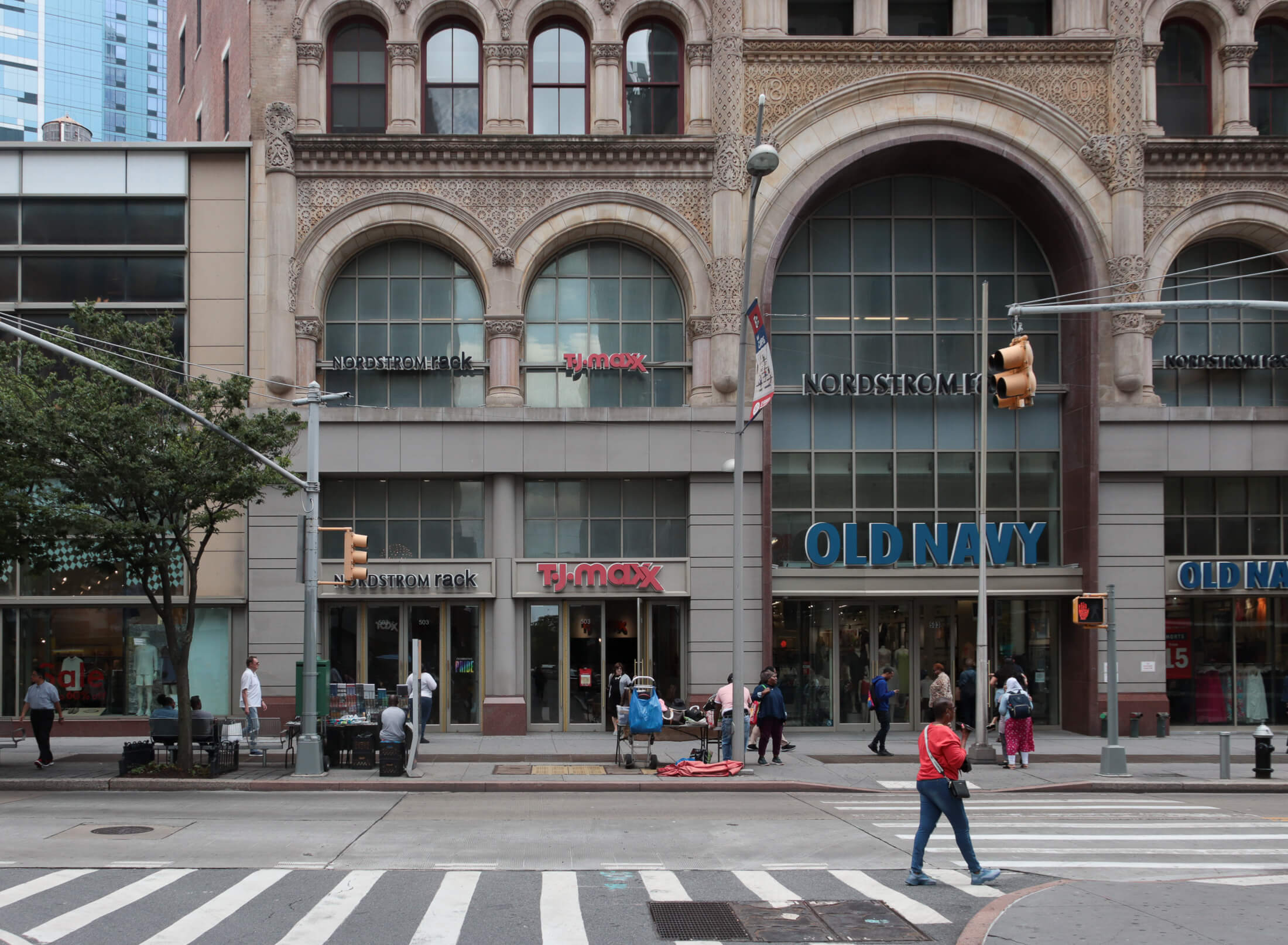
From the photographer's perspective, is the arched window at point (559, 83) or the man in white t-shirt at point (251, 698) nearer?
the man in white t-shirt at point (251, 698)

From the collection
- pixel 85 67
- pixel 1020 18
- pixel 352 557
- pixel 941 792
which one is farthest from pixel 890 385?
pixel 85 67

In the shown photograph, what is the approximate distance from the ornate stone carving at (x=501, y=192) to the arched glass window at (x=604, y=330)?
4.65ft

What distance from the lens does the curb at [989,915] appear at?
9289 millimetres

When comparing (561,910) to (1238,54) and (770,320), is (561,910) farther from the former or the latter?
(1238,54)

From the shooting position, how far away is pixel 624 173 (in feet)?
90.0

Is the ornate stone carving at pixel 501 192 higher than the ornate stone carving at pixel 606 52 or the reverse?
the reverse

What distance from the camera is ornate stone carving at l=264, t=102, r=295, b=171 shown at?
2689 cm

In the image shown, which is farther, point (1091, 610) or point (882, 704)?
point (882, 704)

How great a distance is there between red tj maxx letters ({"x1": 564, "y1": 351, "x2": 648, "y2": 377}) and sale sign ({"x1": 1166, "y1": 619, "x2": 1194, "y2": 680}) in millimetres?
14495

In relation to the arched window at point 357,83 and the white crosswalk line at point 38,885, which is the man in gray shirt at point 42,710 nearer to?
the white crosswalk line at point 38,885

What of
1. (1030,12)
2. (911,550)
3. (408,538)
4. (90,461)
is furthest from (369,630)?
(1030,12)

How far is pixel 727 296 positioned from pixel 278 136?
11.2 metres

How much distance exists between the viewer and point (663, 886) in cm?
1184

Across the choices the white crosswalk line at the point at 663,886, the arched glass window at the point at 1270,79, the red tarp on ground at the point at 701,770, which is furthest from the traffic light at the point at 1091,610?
the arched glass window at the point at 1270,79
